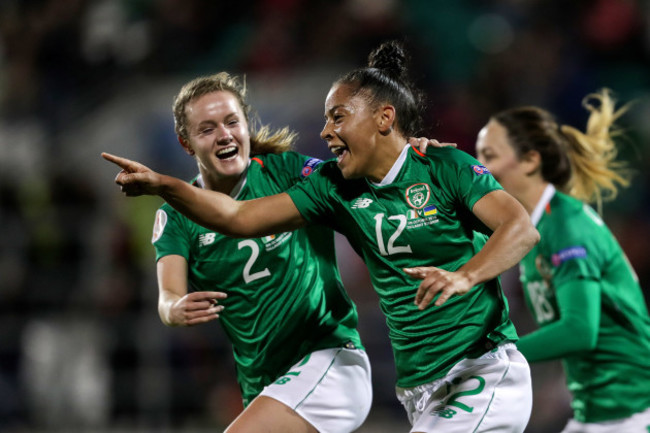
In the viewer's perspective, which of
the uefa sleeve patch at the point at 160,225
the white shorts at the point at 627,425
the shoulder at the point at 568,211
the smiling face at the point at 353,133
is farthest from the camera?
the shoulder at the point at 568,211

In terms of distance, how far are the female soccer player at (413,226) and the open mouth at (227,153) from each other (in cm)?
46

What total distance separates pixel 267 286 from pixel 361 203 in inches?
26.2

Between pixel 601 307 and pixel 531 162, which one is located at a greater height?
pixel 531 162

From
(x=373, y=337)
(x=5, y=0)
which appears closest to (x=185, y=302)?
(x=373, y=337)

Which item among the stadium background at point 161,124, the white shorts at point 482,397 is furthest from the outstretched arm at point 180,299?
the stadium background at point 161,124

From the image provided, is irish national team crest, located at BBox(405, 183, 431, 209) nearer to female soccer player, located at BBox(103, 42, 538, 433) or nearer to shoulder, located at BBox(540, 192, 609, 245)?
female soccer player, located at BBox(103, 42, 538, 433)

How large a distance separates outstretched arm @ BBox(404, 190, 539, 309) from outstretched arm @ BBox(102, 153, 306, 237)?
2.56 feet

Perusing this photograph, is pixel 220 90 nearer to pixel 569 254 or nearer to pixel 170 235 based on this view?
pixel 170 235

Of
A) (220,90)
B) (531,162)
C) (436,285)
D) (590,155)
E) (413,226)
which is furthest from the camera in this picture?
(590,155)

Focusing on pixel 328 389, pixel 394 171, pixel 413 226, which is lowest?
pixel 328 389

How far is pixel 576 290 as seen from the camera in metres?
3.75

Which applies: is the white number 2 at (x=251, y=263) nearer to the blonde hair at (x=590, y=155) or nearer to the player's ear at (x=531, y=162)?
the player's ear at (x=531, y=162)

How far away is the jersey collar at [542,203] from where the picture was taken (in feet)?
13.4

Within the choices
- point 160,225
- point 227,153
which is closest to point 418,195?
point 227,153
